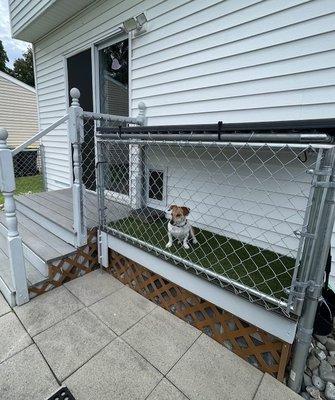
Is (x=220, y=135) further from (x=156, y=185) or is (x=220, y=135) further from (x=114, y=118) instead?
(x=156, y=185)

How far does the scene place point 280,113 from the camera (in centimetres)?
187

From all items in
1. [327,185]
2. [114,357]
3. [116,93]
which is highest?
[116,93]

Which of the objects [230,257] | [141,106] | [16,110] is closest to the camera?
[230,257]

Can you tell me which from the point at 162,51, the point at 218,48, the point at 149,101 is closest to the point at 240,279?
the point at 218,48

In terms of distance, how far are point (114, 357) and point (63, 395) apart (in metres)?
0.33

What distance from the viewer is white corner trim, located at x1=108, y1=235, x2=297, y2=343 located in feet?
4.32

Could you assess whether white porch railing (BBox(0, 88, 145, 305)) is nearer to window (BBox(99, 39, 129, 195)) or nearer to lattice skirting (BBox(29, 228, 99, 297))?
lattice skirting (BBox(29, 228, 99, 297))

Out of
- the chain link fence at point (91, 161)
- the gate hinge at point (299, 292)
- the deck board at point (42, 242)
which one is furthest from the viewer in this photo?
the chain link fence at point (91, 161)

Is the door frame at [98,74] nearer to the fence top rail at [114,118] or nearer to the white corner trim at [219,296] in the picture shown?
the fence top rail at [114,118]

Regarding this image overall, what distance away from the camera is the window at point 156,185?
2866 millimetres

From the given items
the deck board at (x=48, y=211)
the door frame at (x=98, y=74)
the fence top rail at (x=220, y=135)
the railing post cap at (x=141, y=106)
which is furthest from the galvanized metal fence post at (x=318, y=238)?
the door frame at (x=98, y=74)

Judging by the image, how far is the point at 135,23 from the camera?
8.26ft

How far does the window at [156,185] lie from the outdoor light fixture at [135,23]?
155 cm

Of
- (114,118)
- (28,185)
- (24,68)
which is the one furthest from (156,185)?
(24,68)
